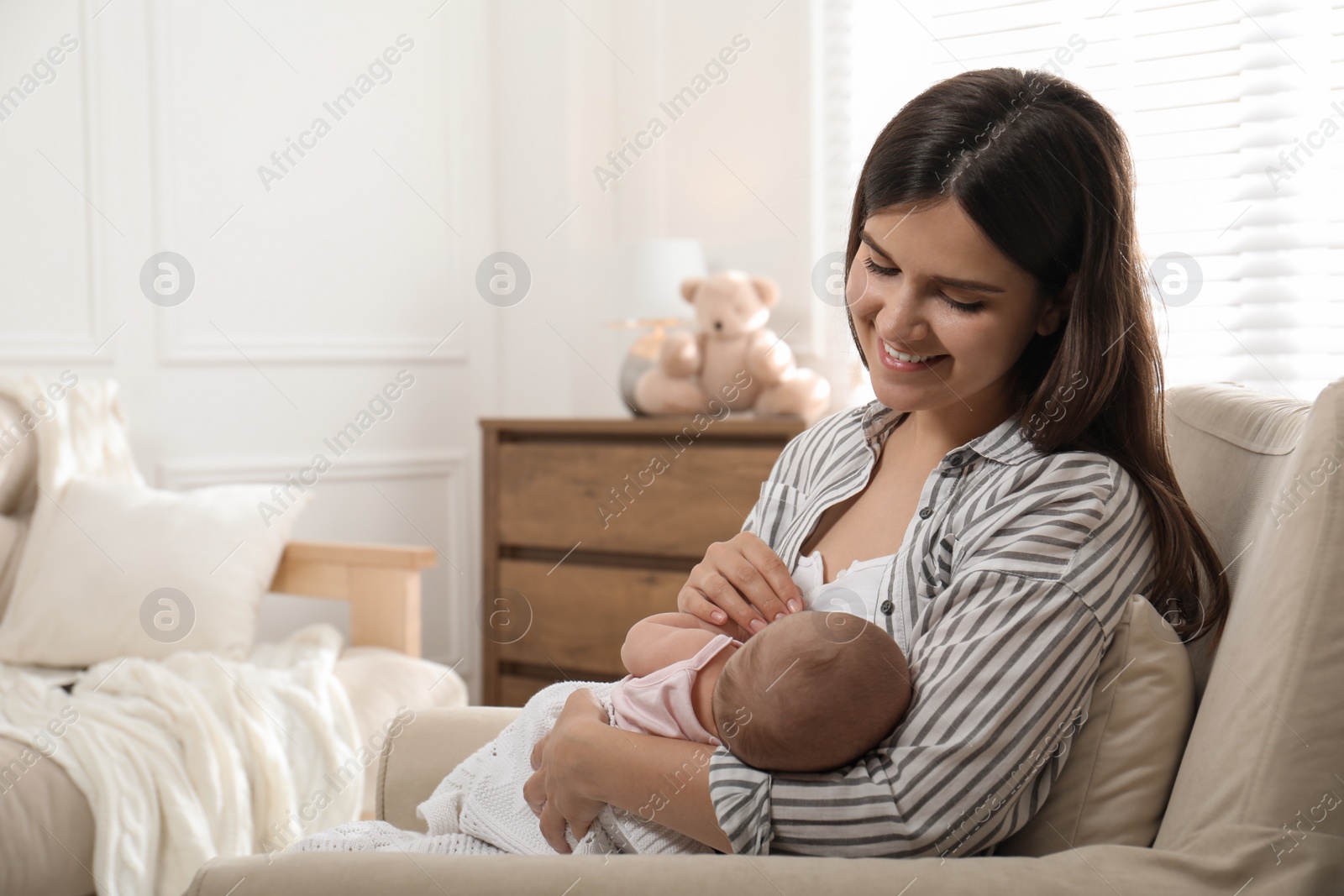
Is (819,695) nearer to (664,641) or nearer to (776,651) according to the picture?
(776,651)

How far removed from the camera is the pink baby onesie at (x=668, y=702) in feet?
3.16

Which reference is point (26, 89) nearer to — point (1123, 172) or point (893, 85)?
point (893, 85)

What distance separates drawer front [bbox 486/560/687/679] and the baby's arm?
63.3 inches

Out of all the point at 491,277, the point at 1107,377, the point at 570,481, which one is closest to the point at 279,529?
the point at 570,481

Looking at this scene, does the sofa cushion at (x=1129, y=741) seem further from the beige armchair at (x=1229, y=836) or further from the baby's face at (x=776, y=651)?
the baby's face at (x=776, y=651)

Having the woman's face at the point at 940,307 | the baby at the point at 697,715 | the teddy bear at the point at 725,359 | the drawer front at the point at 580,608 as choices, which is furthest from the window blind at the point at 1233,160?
the baby at the point at 697,715

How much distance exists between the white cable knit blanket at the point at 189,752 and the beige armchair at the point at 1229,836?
3.60 feet

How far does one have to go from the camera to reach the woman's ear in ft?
3.24

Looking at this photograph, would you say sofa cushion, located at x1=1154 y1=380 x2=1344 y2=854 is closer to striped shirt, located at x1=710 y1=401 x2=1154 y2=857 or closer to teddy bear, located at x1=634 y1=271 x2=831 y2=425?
striped shirt, located at x1=710 y1=401 x2=1154 y2=857

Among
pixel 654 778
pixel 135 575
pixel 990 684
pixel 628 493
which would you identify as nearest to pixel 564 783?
pixel 654 778

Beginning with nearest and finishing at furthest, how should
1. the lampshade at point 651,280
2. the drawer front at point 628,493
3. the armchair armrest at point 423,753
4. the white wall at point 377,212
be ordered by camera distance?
the armchair armrest at point 423,753
the drawer front at point 628,493
the white wall at point 377,212
the lampshade at point 651,280

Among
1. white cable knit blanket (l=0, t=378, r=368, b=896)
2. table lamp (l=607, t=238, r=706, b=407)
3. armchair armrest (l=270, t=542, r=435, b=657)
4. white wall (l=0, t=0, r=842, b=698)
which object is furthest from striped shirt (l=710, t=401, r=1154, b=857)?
white wall (l=0, t=0, r=842, b=698)

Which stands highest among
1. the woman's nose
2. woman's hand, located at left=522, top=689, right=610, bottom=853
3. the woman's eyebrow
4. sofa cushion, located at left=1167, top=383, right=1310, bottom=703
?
the woman's eyebrow

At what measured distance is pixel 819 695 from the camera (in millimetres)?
846
